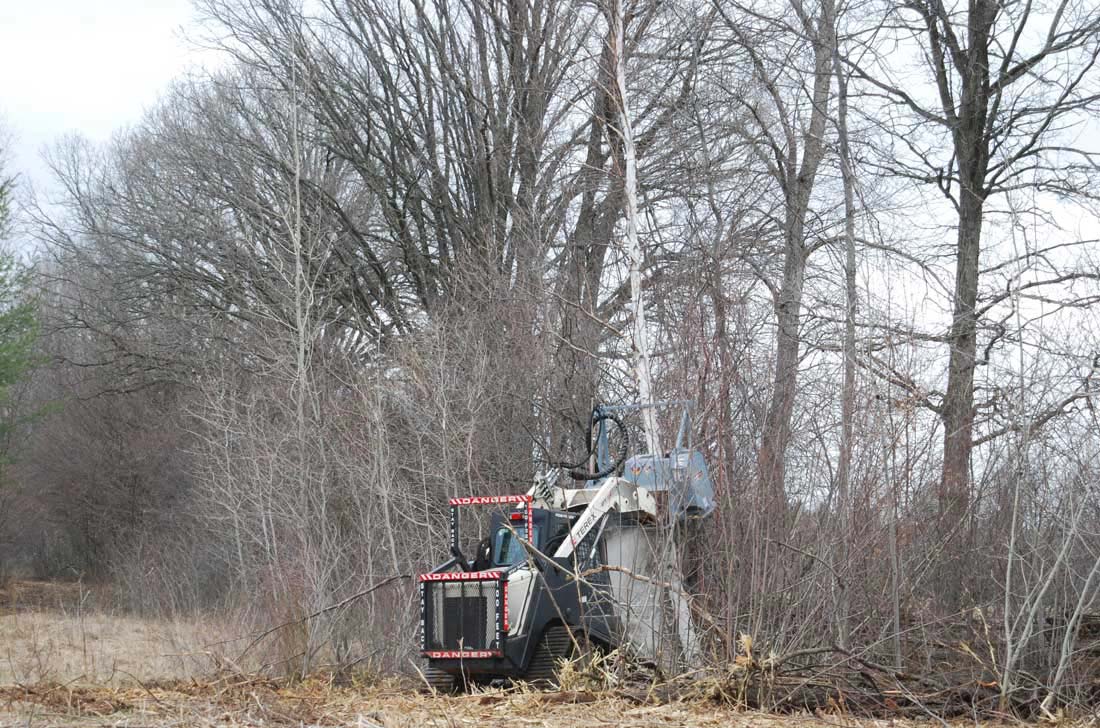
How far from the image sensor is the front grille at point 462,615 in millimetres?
10969

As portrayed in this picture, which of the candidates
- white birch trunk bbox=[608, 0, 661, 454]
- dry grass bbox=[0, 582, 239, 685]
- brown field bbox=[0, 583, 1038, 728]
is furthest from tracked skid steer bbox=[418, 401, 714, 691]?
dry grass bbox=[0, 582, 239, 685]

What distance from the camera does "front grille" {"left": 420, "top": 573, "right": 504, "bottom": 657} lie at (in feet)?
36.0

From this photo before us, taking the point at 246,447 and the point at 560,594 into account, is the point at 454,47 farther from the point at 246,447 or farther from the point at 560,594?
the point at 560,594

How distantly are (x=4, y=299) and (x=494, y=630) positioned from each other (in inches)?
880

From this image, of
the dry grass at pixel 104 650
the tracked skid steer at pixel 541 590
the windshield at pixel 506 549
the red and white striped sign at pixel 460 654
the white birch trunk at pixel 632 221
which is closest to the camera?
the tracked skid steer at pixel 541 590

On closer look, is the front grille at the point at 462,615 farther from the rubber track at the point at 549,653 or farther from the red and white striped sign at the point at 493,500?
the red and white striped sign at the point at 493,500

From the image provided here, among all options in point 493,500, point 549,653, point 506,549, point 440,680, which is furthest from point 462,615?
point 493,500

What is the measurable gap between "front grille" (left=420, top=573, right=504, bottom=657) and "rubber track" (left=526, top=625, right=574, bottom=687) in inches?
16.2

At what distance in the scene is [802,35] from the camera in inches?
624

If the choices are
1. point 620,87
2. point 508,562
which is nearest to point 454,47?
point 620,87

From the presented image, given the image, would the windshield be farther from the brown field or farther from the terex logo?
the brown field

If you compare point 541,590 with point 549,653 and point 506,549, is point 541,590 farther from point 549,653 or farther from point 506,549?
point 506,549

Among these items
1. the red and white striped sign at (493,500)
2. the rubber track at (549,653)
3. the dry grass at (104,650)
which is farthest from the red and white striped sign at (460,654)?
the dry grass at (104,650)

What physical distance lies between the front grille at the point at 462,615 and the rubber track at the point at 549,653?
0.41m
